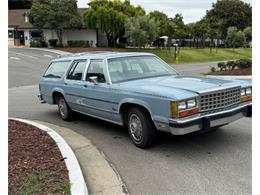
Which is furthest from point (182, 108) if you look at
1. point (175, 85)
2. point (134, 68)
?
point (134, 68)

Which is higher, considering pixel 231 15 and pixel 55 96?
pixel 231 15

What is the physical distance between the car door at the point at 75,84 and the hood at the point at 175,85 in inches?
60.1

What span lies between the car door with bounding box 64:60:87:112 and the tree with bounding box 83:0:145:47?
3746 centimetres

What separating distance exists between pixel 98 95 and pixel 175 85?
5.92 ft

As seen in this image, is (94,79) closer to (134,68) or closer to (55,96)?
(134,68)

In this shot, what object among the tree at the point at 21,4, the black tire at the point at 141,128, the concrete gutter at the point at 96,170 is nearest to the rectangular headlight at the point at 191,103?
the black tire at the point at 141,128

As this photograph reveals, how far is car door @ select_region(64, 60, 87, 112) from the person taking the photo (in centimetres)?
773

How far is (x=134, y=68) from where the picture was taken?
7043 mm

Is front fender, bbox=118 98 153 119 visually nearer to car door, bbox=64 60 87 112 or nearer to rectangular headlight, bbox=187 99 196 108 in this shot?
rectangular headlight, bbox=187 99 196 108

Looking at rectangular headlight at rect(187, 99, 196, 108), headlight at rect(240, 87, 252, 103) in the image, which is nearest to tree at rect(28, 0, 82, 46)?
headlight at rect(240, 87, 252, 103)

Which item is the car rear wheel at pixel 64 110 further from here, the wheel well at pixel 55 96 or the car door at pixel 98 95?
the car door at pixel 98 95

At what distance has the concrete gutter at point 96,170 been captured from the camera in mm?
4577
